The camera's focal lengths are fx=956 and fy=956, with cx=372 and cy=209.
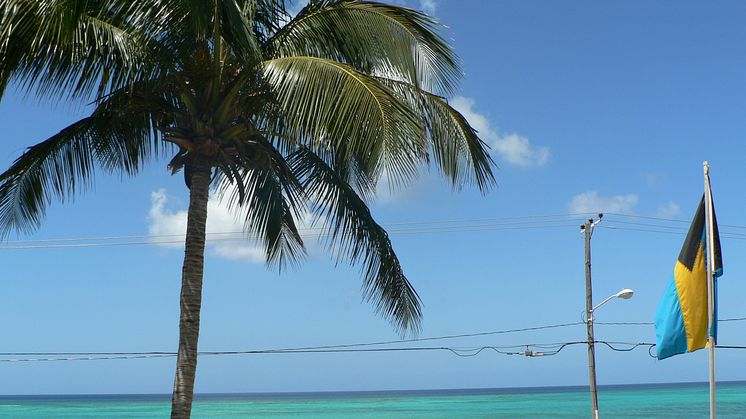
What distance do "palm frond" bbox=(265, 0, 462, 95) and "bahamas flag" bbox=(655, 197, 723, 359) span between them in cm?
377

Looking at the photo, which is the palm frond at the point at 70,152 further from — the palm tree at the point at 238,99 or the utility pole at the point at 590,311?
the utility pole at the point at 590,311

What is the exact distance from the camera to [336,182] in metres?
14.2

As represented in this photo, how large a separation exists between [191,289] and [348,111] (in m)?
3.02

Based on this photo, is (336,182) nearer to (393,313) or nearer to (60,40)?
(393,313)

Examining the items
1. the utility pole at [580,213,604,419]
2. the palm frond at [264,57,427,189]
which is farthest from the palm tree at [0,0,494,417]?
the utility pole at [580,213,604,419]

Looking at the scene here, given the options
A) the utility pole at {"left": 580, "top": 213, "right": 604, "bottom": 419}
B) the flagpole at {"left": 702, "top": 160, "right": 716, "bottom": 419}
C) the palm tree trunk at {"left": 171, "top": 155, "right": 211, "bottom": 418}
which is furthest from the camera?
the utility pole at {"left": 580, "top": 213, "right": 604, "bottom": 419}

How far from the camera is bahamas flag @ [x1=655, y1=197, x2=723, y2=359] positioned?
1032cm

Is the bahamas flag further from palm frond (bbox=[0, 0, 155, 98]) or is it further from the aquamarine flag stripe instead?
palm frond (bbox=[0, 0, 155, 98])

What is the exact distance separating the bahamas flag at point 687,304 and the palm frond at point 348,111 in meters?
3.16

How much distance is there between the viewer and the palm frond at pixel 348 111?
10.3 metres

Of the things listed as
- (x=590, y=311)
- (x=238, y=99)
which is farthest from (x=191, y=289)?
(x=590, y=311)

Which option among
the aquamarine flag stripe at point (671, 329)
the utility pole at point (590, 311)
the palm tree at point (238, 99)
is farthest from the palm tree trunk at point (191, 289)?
the utility pole at point (590, 311)

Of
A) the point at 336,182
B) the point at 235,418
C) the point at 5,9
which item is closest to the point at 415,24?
the point at 336,182

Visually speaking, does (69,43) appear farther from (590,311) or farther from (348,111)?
(590,311)
